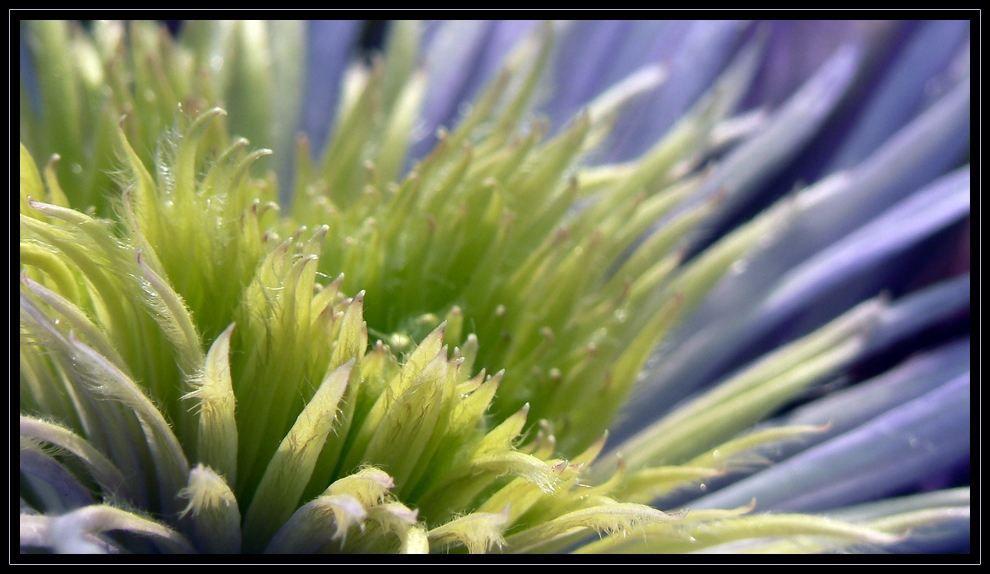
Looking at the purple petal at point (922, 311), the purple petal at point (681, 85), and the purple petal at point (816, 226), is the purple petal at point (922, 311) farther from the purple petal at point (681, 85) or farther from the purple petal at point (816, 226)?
the purple petal at point (681, 85)

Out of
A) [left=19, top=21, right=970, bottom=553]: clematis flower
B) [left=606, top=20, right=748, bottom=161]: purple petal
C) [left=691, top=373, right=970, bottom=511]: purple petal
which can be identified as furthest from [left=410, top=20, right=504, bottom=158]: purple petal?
[left=691, top=373, right=970, bottom=511]: purple petal

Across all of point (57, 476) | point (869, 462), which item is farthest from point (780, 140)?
point (57, 476)

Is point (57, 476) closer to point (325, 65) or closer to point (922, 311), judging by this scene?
point (325, 65)

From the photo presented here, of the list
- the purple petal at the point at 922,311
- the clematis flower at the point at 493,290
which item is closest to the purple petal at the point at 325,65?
the clematis flower at the point at 493,290

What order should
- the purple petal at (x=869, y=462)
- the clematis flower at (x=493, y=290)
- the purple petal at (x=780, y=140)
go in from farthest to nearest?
1. the purple petal at (x=780, y=140)
2. the purple petal at (x=869, y=462)
3. the clematis flower at (x=493, y=290)

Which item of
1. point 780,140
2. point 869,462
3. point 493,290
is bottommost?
point 869,462

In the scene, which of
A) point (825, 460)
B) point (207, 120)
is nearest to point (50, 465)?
point (207, 120)

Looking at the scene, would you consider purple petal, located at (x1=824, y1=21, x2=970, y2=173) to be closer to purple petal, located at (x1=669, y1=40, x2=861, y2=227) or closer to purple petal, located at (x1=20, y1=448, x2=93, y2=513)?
purple petal, located at (x1=669, y1=40, x2=861, y2=227)
